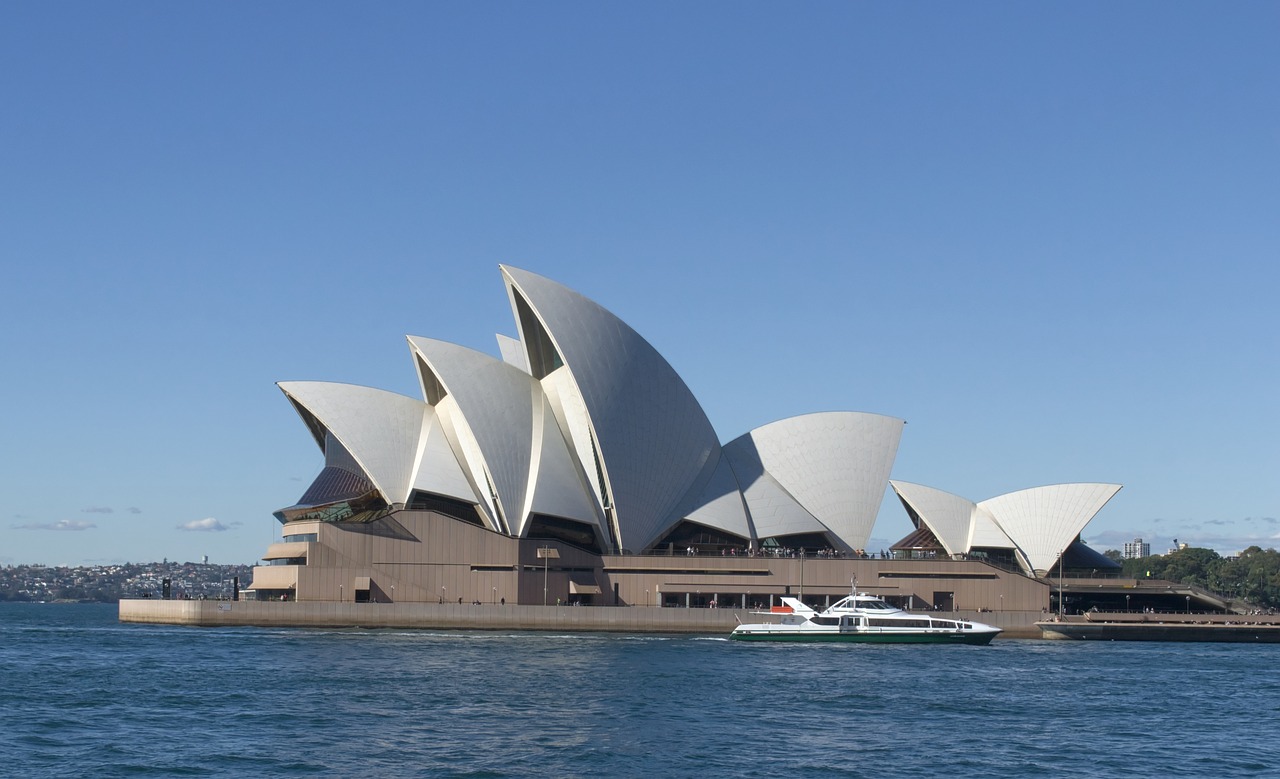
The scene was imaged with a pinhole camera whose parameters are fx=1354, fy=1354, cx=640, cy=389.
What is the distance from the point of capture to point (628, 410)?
6988 cm

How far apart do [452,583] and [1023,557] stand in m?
32.6

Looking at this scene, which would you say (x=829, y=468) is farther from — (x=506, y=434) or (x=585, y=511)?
(x=506, y=434)

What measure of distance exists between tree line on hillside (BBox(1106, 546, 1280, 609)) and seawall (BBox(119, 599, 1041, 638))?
6517 centimetres

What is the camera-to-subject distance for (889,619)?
60.6 m

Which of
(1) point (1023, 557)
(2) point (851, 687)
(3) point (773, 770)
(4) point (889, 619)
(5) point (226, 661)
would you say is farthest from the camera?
(1) point (1023, 557)

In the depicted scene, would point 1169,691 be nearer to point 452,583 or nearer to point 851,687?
point 851,687

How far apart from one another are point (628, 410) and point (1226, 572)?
84.3 m

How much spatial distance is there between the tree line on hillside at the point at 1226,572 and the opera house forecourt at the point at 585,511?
52.5 m

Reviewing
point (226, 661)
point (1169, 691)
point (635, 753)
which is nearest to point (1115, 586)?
point (1169, 691)

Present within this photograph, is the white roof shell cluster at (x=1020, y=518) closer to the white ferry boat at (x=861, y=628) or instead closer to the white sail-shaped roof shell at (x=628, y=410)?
the white sail-shaped roof shell at (x=628, y=410)

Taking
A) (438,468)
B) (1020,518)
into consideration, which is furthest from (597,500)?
(1020,518)

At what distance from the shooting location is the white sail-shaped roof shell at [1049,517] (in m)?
76.8

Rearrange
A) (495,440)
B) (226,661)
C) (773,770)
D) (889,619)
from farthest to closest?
(495,440) < (889,619) < (226,661) < (773,770)

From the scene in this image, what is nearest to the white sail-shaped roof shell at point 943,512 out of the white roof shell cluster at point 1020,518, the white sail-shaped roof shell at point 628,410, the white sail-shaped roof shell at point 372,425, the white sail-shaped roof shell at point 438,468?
the white roof shell cluster at point 1020,518
